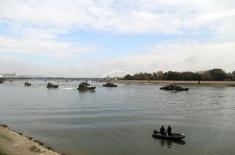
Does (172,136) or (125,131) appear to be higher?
(172,136)

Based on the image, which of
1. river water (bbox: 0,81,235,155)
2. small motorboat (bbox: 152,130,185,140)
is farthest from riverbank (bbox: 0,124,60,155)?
small motorboat (bbox: 152,130,185,140)

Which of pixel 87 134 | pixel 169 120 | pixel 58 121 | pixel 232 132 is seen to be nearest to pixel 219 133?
pixel 232 132

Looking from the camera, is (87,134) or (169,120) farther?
(169,120)

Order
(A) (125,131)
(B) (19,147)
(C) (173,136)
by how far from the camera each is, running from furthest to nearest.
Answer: (A) (125,131)
(C) (173,136)
(B) (19,147)

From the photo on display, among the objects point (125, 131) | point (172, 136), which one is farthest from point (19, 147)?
point (125, 131)

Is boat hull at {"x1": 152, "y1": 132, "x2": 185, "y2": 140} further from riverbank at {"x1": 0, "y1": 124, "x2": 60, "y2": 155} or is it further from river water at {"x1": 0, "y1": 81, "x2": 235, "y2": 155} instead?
riverbank at {"x1": 0, "y1": 124, "x2": 60, "y2": 155}

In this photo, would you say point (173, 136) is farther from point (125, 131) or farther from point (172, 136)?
point (125, 131)

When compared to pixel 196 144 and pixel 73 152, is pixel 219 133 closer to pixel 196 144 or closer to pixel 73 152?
pixel 196 144

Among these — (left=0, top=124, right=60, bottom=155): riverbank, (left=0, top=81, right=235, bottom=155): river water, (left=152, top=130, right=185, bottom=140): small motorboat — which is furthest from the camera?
(left=152, top=130, right=185, bottom=140): small motorboat

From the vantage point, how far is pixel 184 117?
219 feet

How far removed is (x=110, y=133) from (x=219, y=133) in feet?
46.2

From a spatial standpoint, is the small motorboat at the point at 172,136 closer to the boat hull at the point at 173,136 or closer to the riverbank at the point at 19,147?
the boat hull at the point at 173,136

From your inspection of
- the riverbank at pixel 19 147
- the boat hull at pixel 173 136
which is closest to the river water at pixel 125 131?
the boat hull at pixel 173 136

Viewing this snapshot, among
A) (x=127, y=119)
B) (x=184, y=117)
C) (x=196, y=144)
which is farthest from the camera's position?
(x=184, y=117)
